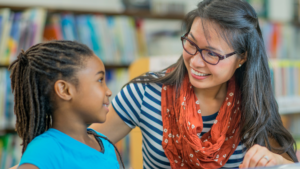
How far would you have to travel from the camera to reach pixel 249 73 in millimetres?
1007

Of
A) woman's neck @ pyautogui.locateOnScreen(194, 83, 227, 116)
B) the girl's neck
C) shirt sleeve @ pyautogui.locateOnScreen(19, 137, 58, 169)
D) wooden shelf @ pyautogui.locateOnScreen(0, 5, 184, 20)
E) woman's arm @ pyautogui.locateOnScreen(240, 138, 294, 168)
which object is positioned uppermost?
wooden shelf @ pyautogui.locateOnScreen(0, 5, 184, 20)

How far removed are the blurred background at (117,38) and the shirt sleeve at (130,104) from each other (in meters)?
0.42

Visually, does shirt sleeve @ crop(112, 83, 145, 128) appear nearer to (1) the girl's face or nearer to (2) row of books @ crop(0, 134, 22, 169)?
(1) the girl's face

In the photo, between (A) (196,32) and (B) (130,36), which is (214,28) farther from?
(B) (130,36)

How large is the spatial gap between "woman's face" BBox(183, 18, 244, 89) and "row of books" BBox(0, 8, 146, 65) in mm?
1124

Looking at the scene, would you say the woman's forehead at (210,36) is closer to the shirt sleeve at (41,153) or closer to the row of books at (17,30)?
the shirt sleeve at (41,153)

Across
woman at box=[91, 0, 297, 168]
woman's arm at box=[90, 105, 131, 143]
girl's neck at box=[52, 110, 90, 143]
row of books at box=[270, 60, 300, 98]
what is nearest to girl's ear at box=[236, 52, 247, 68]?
woman at box=[91, 0, 297, 168]

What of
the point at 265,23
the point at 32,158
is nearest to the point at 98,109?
the point at 32,158

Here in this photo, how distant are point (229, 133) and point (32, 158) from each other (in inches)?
27.5

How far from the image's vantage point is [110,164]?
735 mm

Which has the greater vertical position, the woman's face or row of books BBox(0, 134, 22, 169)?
the woman's face

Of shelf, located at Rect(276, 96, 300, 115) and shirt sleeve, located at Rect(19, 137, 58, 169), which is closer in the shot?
shirt sleeve, located at Rect(19, 137, 58, 169)

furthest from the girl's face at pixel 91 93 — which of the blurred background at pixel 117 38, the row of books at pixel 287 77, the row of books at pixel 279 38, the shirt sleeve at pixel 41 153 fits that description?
the row of books at pixel 279 38

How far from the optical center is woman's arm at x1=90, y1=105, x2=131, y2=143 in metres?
1.05
